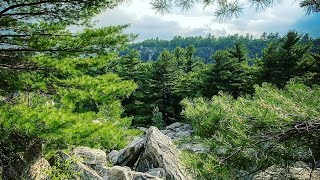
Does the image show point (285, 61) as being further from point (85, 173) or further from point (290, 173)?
point (290, 173)

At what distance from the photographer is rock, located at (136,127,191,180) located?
908 cm

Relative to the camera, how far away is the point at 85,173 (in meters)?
8.23

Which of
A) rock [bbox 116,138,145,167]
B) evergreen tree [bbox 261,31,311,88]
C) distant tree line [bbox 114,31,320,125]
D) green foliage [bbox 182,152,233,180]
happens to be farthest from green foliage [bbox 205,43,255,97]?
green foliage [bbox 182,152,233,180]

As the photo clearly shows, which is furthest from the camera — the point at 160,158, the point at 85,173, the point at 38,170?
the point at 160,158

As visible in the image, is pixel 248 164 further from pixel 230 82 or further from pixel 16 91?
pixel 230 82

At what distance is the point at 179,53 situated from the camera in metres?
50.4

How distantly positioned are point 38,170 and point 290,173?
6.27 m

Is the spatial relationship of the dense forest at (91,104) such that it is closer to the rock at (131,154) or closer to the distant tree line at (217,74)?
the rock at (131,154)

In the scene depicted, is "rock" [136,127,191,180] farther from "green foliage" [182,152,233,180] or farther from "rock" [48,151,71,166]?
"green foliage" [182,152,233,180]

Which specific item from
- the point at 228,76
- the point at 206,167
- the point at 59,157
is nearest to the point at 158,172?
the point at 59,157

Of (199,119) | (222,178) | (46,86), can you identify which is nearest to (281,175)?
(222,178)

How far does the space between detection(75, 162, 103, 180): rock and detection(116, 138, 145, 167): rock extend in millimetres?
2300

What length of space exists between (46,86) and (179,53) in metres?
43.9

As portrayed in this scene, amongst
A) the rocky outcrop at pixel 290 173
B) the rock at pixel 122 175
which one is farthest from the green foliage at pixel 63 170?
the rocky outcrop at pixel 290 173
